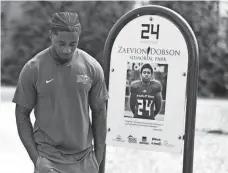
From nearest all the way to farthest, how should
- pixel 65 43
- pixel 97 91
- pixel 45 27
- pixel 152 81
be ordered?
pixel 65 43 < pixel 97 91 < pixel 152 81 < pixel 45 27

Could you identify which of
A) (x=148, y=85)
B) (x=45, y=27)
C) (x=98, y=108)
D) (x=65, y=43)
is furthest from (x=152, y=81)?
(x=45, y=27)

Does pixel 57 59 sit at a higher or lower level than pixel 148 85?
higher

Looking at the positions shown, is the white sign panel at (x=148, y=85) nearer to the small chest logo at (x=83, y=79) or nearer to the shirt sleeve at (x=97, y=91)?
the shirt sleeve at (x=97, y=91)

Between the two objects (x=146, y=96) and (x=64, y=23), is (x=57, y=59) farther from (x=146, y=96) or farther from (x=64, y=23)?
(x=146, y=96)

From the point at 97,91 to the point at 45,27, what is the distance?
34.8 ft

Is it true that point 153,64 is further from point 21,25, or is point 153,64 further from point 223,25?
point 21,25

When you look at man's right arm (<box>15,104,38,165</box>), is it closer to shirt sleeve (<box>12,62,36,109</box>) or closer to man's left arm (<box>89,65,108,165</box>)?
shirt sleeve (<box>12,62,36,109</box>)

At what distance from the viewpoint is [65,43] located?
2387 mm

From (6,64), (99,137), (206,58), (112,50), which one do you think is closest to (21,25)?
(6,64)

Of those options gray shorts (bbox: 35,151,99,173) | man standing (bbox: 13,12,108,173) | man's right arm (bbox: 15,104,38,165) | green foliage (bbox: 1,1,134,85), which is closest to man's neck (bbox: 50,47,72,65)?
man standing (bbox: 13,12,108,173)

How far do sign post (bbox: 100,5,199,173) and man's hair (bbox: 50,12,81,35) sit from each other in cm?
143

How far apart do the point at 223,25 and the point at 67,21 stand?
10.6 meters

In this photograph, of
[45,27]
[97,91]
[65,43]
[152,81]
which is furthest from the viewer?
[45,27]

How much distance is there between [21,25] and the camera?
13328 mm
